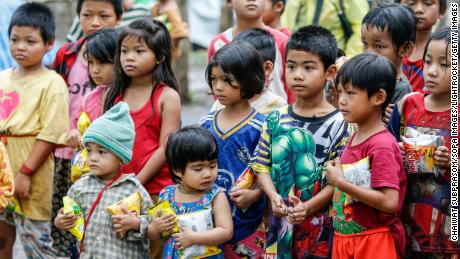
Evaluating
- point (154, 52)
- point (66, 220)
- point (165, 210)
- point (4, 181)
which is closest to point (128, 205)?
point (165, 210)

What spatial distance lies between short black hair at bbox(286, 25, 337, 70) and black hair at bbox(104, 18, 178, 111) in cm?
100

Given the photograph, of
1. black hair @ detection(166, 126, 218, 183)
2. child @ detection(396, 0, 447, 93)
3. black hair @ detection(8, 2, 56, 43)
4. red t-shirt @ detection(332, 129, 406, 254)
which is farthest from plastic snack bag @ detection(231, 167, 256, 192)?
black hair @ detection(8, 2, 56, 43)

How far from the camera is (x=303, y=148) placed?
180 inches

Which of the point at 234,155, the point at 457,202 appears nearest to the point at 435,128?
the point at 457,202

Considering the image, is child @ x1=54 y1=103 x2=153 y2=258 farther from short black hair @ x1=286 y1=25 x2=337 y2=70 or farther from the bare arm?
short black hair @ x1=286 y1=25 x2=337 y2=70

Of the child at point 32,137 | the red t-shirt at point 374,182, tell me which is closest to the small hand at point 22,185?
the child at point 32,137

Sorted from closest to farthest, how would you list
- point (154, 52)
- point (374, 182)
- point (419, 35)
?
point (374, 182) < point (154, 52) < point (419, 35)

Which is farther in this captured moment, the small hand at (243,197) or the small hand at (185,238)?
the small hand at (243,197)

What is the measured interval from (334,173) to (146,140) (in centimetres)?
152

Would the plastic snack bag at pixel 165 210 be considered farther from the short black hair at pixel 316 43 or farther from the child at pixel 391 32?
the child at pixel 391 32

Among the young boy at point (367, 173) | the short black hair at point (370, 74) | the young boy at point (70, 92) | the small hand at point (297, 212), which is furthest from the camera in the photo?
the young boy at point (70, 92)

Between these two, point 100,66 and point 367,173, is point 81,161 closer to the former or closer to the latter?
point 100,66

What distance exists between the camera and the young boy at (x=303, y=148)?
180 inches

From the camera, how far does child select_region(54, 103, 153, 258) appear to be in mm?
4742
